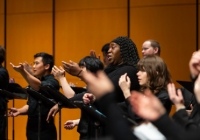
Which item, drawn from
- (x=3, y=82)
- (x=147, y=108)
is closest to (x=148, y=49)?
(x=3, y=82)

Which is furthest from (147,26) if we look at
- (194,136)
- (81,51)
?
(194,136)

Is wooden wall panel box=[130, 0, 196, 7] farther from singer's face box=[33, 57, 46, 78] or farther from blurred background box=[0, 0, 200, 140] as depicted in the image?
singer's face box=[33, 57, 46, 78]

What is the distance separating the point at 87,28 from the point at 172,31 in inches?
47.2

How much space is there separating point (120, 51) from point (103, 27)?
252 centimetres

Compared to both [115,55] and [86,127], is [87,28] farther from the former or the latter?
[86,127]

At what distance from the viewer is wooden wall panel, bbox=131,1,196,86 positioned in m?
4.92

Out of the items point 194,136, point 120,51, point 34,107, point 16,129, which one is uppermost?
point 120,51

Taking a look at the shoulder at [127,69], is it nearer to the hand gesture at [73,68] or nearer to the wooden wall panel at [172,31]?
the hand gesture at [73,68]

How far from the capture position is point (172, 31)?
5.01 metres

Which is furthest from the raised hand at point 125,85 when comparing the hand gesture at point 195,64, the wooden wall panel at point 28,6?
the wooden wall panel at point 28,6

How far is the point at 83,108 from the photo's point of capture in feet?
7.89

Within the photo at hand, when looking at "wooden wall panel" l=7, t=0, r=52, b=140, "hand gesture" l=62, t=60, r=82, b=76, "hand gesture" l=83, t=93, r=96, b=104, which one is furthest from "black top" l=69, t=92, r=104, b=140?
"wooden wall panel" l=7, t=0, r=52, b=140

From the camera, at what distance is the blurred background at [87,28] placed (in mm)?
4965

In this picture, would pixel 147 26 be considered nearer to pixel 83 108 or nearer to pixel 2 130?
pixel 2 130
